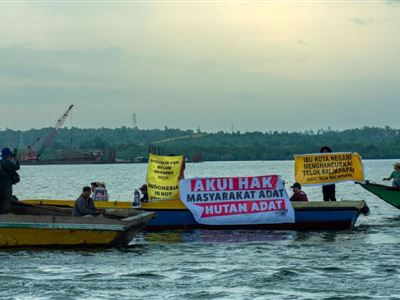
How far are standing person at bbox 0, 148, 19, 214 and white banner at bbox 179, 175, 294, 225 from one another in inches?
247

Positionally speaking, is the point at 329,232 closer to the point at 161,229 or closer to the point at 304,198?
the point at 304,198

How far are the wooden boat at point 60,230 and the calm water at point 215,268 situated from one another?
282mm

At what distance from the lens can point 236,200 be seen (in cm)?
2872

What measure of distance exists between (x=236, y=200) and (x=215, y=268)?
7.34m

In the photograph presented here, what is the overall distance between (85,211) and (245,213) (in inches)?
235

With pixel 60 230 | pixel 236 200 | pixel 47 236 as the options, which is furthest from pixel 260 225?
pixel 47 236

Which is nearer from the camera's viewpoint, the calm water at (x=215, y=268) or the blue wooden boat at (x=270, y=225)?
the calm water at (x=215, y=268)

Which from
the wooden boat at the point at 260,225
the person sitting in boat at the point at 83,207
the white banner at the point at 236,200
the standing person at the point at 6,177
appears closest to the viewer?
the standing person at the point at 6,177

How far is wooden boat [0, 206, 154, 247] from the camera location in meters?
23.6

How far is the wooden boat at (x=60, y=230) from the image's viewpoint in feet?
77.5

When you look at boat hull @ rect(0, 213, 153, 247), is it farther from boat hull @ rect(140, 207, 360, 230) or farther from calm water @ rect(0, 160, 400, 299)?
boat hull @ rect(140, 207, 360, 230)

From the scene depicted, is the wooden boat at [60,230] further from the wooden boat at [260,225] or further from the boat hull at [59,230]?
the wooden boat at [260,225]

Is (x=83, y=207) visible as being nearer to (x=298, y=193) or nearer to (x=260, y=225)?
(x=260, y=225)

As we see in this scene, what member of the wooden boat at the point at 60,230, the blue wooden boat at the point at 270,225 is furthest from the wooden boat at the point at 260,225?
the wooden boat at the point at 60,230
